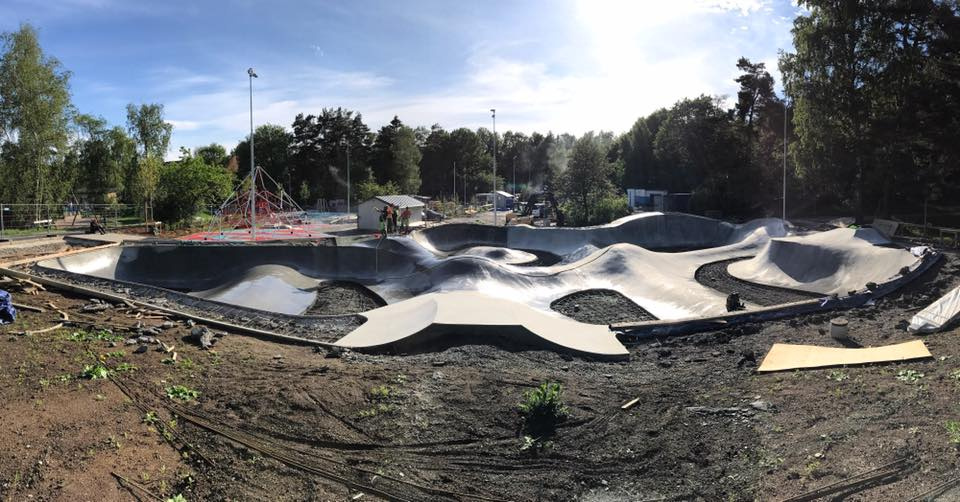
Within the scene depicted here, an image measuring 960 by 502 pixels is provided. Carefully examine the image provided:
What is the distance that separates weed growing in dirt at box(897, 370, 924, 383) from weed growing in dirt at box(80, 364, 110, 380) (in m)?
11.3

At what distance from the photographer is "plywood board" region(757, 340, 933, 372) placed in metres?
8.66

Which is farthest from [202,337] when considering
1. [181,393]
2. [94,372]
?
[181,393]

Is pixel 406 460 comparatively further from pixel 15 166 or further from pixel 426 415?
pixel 15 166

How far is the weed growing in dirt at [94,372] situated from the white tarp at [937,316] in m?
13.9

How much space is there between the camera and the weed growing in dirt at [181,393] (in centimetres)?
775

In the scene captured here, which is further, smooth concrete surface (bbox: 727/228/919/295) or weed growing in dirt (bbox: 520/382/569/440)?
smooth concrete surface (bbox: 727/228/919/295)

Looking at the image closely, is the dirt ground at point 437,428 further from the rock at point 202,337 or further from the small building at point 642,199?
the small building at point 642,199

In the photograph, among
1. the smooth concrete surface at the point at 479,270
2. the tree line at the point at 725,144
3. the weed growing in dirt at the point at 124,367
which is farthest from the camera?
the tree line at the point at 725,144

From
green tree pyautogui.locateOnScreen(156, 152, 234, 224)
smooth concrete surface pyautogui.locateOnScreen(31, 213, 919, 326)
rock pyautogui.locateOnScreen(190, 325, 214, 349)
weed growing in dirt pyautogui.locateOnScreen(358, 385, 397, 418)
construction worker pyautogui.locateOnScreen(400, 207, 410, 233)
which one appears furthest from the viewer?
green tree pyautogui.locateOnScreen(156, 152, 234, 224)

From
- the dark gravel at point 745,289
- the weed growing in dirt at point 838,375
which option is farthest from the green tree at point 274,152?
the weed growing in dirt at point 838,375

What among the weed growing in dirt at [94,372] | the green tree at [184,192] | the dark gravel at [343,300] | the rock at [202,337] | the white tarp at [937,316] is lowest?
the dark gravel at [343,300]

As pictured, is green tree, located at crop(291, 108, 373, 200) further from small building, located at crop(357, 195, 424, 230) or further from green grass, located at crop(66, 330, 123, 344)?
green grass, located at crop(66, 330, 123, 344)

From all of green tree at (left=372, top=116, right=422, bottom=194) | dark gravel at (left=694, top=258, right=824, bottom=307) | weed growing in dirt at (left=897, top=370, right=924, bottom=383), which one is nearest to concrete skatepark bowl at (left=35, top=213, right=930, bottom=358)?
dark gravel at (left=694, top=258, right=824, bottom=307)

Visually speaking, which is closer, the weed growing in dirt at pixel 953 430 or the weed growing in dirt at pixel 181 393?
the weed growing in dirt at pixel 953 430
